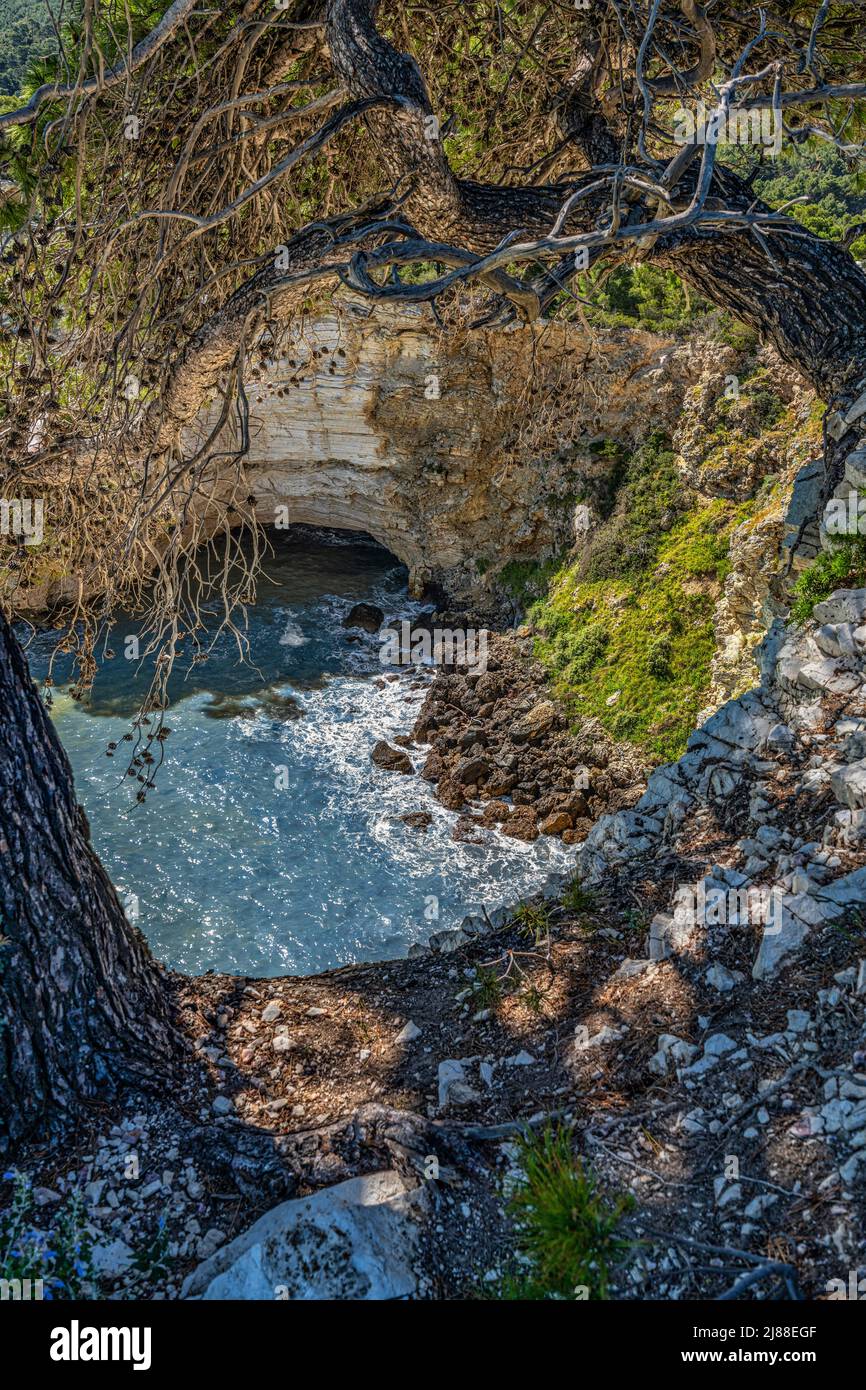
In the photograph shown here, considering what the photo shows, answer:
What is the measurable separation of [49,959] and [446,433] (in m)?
15.0

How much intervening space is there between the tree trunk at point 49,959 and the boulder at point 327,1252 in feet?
3.22

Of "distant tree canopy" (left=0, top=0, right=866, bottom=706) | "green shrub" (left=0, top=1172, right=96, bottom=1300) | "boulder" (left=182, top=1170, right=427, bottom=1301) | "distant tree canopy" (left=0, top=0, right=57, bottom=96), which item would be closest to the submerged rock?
"distant tree canopy" (left=0, top=0, right=866, bottom=706)

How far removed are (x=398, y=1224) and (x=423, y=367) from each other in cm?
1566

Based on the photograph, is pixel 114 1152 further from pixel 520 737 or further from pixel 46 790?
pixel 520 737

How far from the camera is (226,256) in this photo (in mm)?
6234

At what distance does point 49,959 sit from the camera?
3.71m

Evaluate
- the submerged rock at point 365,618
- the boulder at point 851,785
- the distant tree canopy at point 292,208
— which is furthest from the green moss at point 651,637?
the boulder at point 851,785

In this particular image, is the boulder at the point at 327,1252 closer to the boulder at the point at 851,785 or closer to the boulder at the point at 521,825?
the boulder at the point at 851,785

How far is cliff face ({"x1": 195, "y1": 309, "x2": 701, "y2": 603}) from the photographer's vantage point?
1566cm

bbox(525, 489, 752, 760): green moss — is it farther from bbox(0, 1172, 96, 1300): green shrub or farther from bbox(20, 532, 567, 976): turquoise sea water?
bbox(0, 1172, 96, 1300): green shrub

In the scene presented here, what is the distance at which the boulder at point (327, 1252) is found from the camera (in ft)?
9.56

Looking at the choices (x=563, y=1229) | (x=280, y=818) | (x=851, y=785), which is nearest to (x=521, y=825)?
(x=280, y=818)
